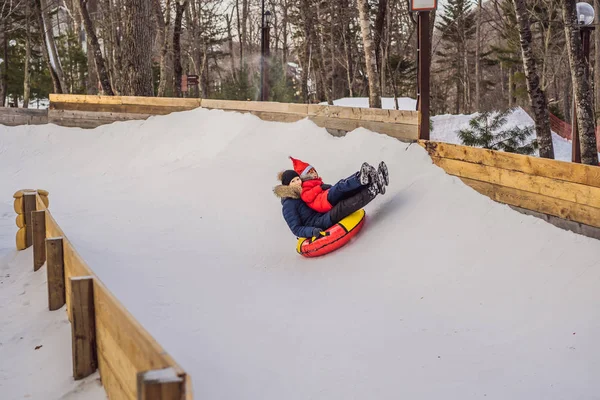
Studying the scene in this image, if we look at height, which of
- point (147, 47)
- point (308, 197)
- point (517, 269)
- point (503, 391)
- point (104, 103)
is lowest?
point (503, 391)

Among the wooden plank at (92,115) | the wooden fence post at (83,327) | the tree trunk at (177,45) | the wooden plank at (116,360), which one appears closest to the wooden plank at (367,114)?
the wooden fence post at (83,327)

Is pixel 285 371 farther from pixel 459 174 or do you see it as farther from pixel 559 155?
pixel 559 155

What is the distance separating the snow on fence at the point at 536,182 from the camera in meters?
4.84

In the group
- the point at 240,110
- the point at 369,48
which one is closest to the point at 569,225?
the point at 369,48

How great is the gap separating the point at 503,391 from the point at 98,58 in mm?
14716

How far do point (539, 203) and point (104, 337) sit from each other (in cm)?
378

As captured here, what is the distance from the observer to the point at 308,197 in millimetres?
6750

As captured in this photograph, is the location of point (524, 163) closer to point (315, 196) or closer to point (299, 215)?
point (315, 196)

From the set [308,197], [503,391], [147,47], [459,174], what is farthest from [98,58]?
[503,391]

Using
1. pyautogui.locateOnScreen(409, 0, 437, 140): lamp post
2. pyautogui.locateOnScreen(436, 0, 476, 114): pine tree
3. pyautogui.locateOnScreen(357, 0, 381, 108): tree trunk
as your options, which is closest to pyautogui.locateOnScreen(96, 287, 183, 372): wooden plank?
pyautogui.locateOnScreen(409, 0, 437, 140): lamp post

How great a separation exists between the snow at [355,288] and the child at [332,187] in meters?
0.44

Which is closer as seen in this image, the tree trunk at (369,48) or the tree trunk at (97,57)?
the tree trunk at (369,48)

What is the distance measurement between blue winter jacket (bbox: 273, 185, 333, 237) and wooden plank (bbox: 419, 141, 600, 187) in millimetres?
1499

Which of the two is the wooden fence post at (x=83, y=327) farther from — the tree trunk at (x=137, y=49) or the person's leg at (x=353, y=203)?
the tree trunk at (x=137, y=49)
